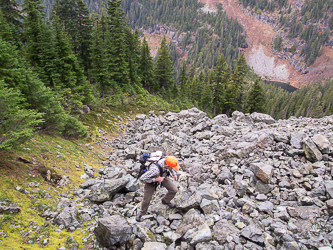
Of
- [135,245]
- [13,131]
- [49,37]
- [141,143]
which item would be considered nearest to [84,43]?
[49,37]

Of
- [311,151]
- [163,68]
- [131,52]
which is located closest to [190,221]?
[311,151]

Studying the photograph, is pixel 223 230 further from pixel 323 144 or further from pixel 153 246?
pixel 323 144

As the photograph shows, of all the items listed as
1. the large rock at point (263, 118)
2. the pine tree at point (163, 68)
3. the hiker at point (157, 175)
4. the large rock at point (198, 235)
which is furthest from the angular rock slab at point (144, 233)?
the pine tree at point (163, 68)

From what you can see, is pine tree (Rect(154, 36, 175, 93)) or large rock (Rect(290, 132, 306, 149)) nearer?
large rock (Rect(290, 132, 306, 149))

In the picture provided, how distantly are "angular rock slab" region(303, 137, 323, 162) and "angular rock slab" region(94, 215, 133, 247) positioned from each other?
31.3 feet

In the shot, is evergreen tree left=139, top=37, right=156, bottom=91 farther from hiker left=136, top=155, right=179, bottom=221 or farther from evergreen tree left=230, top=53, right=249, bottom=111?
hiker left=136, top=155, right=179, bottom=221

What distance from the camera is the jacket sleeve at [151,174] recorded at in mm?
5941

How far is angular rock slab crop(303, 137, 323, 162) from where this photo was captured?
28.9 ft

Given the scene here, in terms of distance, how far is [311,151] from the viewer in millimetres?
9016

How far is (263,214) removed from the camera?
6516 millimetres

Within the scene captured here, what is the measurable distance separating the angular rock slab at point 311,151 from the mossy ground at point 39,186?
35.1ft

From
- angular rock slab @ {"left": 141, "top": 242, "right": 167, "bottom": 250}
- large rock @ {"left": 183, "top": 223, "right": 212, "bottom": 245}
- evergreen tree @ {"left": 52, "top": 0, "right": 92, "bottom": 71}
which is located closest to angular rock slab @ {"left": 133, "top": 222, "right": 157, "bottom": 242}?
angular rock slab @ {"left": 141, "top": 242, "right": 167, "bottom": 250}

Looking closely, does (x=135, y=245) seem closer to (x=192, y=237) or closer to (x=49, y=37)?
(x=192, y=237)

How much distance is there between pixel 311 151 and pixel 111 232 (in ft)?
33.4
